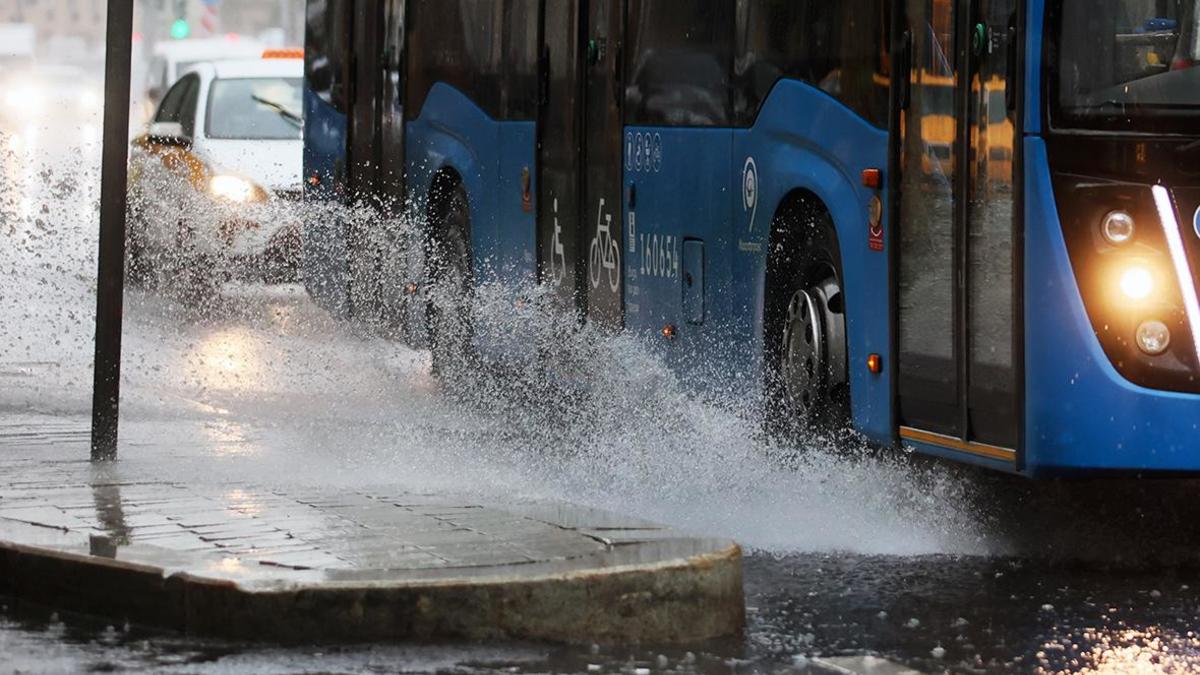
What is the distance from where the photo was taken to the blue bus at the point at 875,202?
7555 mm

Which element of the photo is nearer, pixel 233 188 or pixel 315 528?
pixel 315 528

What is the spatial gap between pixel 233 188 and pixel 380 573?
44.0 feet

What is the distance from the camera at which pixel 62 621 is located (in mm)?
6637

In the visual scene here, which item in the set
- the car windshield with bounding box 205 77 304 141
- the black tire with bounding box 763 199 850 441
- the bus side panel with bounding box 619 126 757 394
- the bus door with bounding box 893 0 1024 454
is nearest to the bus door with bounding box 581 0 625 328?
the bus side panel with bounding box 619 126 757 394

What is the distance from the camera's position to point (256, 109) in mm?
20625

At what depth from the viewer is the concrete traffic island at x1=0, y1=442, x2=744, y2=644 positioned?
629cm

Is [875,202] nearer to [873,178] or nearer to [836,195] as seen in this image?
[873,178]

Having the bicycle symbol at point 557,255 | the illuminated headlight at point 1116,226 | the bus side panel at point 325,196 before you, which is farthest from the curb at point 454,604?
the bus side panel at point 325,196

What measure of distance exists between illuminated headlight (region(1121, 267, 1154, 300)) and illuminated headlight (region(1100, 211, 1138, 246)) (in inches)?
3.8

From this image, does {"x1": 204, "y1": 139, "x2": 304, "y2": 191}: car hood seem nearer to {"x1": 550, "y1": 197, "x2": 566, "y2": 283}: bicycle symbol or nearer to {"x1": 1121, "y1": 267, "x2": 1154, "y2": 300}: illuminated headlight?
{"x1": 550, "y1": 197, "x2": 566, "y2": 283}: bicycle symbol

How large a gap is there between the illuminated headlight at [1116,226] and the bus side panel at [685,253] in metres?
2.55

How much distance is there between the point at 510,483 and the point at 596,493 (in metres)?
0.31

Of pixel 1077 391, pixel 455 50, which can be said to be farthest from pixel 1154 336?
pixel 455 50

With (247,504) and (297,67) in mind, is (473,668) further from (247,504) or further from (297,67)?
(297,67)
